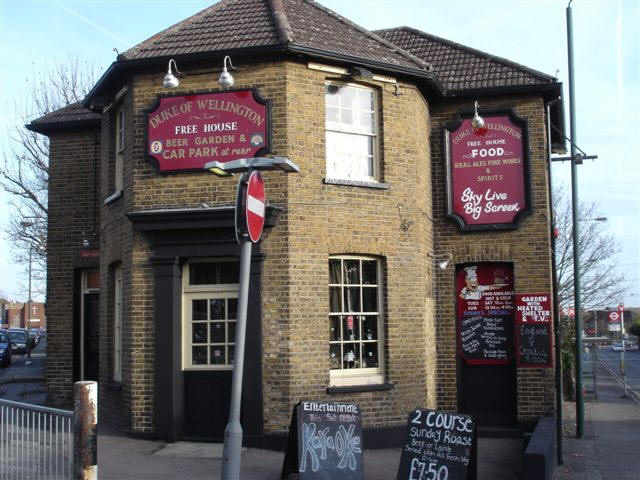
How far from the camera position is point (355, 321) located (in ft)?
39.2

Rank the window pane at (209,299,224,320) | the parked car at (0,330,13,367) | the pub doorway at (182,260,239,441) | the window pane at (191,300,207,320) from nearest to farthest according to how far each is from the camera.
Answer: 1. the pub doorway at (182,260,239,441)
2. the window pane at (209,299,224,320)
3. the window pane at (191,300,207,320)
4. the parked car at (0,330,13,367)

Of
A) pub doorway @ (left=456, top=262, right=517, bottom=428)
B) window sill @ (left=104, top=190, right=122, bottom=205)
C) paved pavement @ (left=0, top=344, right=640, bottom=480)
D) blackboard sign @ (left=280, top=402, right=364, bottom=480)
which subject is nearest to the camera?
blackboard sign @ (left=280, top=402, right=364, bottom=480)

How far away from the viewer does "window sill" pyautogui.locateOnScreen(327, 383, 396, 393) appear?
1124 centimetres

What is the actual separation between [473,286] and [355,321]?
297 cm

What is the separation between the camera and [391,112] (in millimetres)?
12359

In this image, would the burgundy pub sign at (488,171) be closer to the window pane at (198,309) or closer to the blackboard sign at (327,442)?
the window pane at (198,309)

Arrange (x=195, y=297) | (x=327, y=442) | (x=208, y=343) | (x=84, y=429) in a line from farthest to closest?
(x=195, y=297) < (x=208, y=343) < (x=327, y=442) < (x=84, y=429)

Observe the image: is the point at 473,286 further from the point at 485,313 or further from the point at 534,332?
the point at 534,332

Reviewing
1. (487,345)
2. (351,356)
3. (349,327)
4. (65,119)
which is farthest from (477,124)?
(65,119)

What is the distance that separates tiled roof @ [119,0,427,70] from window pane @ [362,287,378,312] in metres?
3.62

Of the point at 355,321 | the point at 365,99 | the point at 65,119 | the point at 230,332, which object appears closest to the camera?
the point at 230,332

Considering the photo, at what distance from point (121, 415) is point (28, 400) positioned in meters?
6.53

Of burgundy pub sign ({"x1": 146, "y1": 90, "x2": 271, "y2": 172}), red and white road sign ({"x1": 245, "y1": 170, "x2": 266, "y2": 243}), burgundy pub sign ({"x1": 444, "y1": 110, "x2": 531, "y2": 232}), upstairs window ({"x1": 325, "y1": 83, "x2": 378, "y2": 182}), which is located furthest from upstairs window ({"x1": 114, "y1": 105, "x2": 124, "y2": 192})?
red and white road sign ({"x1": 245, "y1": 170, "x2": 266, "y2": 243})

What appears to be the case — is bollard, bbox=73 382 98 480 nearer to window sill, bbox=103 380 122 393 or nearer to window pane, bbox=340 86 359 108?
window sill, bbox=103 380 122 393
